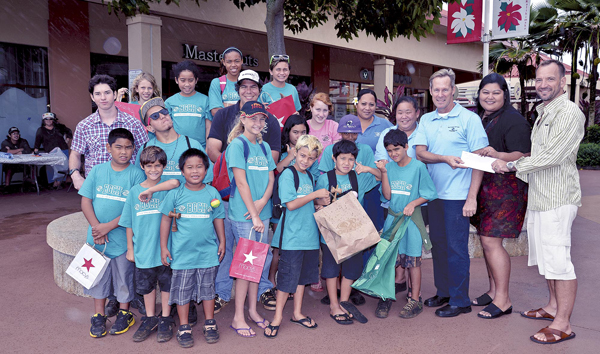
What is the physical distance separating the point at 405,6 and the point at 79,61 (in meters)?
8.59

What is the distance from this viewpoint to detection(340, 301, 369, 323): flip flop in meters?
3.95

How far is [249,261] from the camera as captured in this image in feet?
11.9

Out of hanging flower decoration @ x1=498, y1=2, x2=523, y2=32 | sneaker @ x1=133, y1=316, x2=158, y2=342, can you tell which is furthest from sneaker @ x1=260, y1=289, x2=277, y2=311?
hanging flower decoration @ x1=498, y1=2, x2=523, y2=32

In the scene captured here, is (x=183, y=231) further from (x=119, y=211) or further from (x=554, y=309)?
(x=554, y=309)

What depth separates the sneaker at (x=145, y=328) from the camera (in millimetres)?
3578

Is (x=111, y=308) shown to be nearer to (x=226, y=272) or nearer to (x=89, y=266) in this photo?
(x=89, y=266)

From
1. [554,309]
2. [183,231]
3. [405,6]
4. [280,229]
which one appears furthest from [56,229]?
[405,6]

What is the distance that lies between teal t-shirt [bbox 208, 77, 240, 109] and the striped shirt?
2.73 meters

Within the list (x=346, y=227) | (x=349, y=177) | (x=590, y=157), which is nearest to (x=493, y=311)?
(x=346, y=227)

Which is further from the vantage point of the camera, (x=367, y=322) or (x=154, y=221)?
→ (x=367, y=322)

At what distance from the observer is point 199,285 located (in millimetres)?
3623

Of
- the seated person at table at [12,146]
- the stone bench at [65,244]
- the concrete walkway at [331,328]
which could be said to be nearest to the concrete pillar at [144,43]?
the seated person at table at [12,146]

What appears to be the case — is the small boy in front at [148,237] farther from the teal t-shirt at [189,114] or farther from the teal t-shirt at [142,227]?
the teal t-shirt at [189,114]

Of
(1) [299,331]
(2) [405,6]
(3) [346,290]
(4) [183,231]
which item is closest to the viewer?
(4) [183,231]
